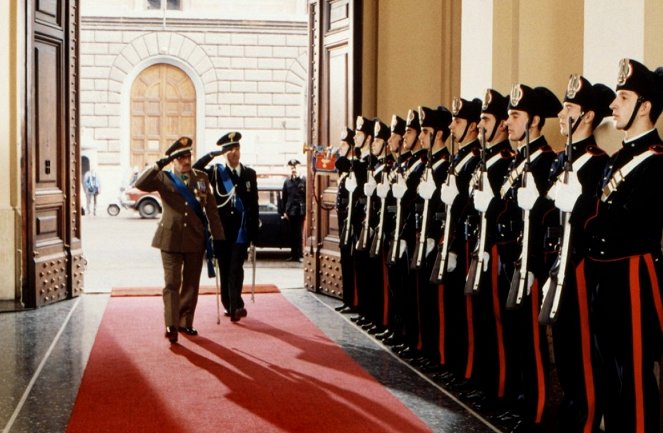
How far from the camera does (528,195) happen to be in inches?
162

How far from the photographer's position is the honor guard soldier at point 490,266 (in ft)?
15.2

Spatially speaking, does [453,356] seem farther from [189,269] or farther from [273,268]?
[273,268]

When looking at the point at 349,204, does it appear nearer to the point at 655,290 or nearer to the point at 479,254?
the point at 479,254

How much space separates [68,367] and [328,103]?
4.36 meters

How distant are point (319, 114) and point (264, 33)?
11773 mm

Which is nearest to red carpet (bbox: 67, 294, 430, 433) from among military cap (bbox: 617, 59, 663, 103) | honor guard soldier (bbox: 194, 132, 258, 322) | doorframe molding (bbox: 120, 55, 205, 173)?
honor guard soldier (bbox: 194, 132, 258, 322)

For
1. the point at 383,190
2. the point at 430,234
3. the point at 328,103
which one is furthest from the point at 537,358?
the point at 328,103

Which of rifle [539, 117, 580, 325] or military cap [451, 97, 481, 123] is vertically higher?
military cap [451, 97, 481, 123]

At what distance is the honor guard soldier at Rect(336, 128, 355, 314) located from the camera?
7379mm

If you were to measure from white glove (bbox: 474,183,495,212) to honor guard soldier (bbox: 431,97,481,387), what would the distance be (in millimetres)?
351

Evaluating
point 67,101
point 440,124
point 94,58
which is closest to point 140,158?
point 94,58

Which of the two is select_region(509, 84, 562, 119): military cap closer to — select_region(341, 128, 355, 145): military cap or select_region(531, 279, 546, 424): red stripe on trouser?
select_region(531, 279, 546, 424): red stripe on trouser

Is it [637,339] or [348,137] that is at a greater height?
[348,137]

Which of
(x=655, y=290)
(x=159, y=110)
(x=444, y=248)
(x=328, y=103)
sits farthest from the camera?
(x=159, y=110)
